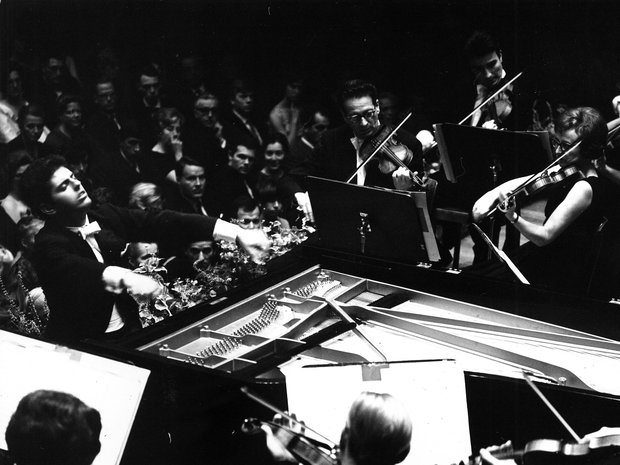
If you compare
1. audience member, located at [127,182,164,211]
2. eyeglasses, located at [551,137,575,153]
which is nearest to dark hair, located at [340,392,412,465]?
eyeglasses, located at [551,137,575,153]

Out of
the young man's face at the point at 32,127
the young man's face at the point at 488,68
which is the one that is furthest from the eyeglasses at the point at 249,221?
the young man's face at the point at 488,68

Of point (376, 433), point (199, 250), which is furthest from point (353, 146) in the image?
point (376, 433)

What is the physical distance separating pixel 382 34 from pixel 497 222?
1204mm

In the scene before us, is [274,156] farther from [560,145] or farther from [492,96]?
[560,145]

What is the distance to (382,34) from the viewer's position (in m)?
4.49

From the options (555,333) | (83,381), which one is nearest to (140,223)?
(83,381)

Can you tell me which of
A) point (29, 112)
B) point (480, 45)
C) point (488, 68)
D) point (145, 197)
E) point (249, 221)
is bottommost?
point (249, 221)

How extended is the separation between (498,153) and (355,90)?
1.07 metres

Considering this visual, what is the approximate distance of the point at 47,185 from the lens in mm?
4113

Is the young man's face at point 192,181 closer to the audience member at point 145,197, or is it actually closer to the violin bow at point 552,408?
the audience member at point 145,197

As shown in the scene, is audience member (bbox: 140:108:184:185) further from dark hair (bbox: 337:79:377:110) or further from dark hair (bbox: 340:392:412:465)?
dark hair (bbox: 340:392:412:465)

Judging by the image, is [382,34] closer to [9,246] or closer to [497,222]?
[497,222]

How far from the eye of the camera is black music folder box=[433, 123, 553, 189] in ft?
12.7

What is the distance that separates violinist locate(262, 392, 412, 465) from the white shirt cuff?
8.79 feet
